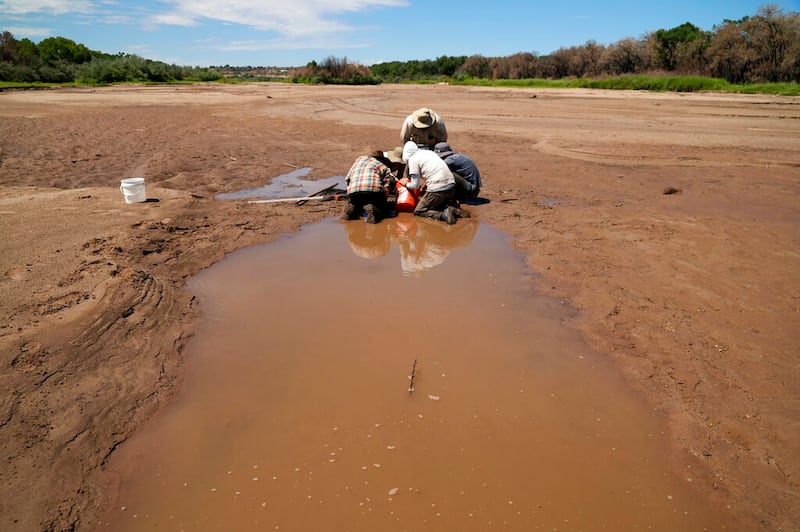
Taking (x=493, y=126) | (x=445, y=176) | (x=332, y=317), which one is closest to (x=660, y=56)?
(x=493, y=126)

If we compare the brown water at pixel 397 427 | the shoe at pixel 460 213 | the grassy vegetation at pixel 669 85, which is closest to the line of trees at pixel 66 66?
the grassy vegetation at pixel 669 85

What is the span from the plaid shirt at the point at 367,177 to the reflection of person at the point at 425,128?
1.83 m

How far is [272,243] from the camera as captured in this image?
641cm

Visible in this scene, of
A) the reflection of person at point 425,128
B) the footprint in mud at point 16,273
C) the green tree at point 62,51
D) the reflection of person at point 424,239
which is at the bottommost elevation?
the reflection of person at point 424,239

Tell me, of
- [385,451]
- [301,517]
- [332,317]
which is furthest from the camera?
[332,317]

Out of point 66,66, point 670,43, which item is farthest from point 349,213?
point 66,66

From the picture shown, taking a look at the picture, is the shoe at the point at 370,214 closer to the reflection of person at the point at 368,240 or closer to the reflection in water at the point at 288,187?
the reflection of person at the point at 368,240

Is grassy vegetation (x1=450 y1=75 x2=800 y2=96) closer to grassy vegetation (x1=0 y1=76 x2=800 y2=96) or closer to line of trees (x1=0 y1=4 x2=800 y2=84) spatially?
grassy vegetation (x1=0 y1=76 x2=800 y2=96)

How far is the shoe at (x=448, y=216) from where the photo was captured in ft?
23.4

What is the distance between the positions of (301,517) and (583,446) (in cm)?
173

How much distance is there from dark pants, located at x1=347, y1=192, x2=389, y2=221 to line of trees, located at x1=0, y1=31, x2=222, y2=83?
43.7m

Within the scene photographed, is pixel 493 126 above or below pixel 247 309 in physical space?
above

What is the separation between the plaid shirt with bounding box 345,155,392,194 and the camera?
712 cm

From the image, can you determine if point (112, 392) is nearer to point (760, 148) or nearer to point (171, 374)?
point (171, 374)
